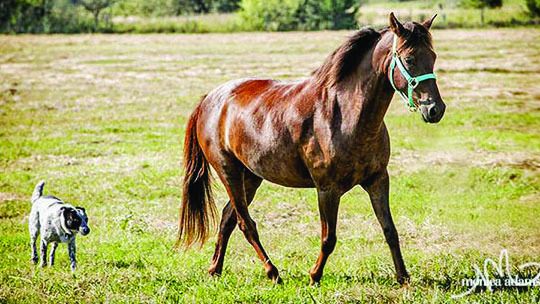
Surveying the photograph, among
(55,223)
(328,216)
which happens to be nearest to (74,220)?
(55,223)

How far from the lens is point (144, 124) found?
17.6 m

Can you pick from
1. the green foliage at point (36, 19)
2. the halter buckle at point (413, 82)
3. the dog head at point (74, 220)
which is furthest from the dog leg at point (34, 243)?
the green foliage at point (36, 19)

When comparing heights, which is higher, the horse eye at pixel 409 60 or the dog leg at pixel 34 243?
the horse eye at pixel 409 60

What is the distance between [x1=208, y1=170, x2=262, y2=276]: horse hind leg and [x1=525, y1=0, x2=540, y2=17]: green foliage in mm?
49885

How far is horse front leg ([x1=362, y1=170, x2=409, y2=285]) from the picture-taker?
19.8 feet

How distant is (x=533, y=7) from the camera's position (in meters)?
52.5

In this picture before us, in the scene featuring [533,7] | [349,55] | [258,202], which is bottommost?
[258,202]

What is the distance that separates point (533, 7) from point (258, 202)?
48056 mm

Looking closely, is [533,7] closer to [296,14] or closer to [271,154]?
[296,14]

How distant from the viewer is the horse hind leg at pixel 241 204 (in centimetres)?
667

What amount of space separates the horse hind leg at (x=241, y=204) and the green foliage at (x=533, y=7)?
1973 inches

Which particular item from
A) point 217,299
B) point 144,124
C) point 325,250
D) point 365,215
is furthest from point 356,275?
point 144,124

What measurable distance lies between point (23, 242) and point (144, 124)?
948 centimetres

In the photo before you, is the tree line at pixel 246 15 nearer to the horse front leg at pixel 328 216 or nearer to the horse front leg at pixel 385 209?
the horse front leg at pixel 385 209
